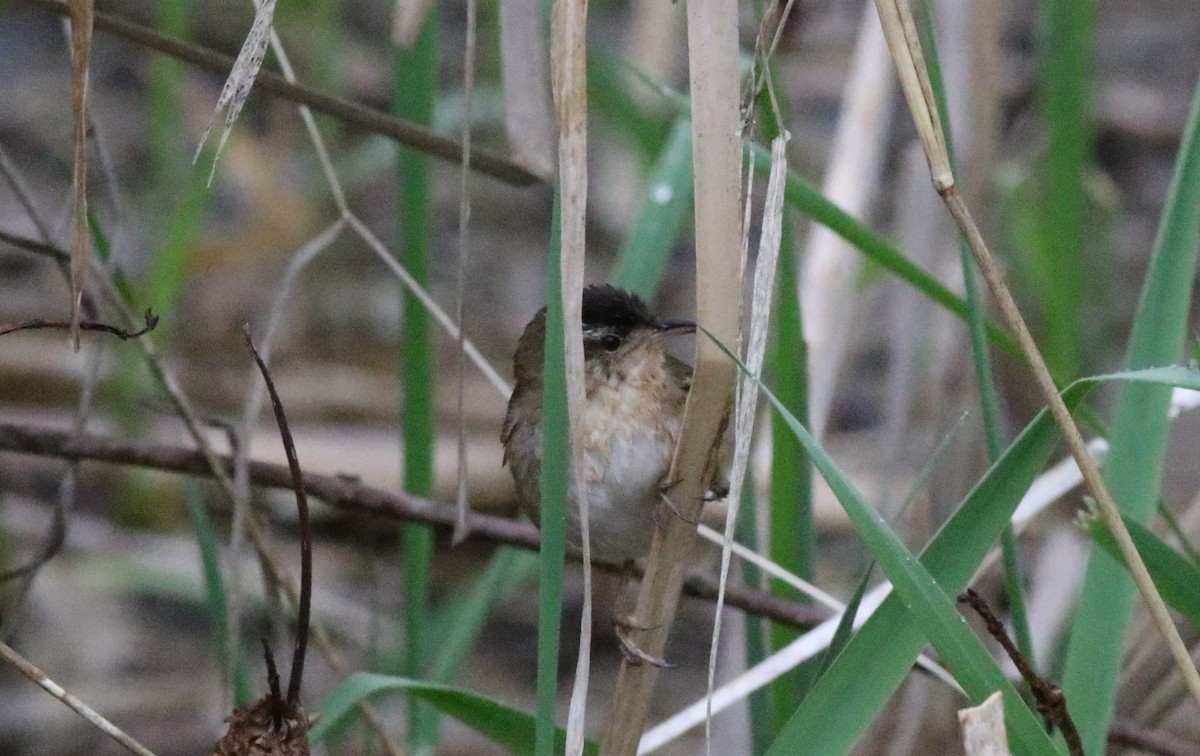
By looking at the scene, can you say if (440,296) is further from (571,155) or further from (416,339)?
(571,155)

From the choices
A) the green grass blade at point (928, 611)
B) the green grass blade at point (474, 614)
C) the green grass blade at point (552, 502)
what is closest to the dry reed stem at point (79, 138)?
the green grass blade at point (552, 502)

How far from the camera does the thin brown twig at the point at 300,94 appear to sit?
2227 mm

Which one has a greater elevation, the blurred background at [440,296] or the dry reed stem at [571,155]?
the blurred background at [440,296]

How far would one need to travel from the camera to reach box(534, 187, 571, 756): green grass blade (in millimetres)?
1647

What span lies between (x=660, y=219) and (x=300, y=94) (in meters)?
0.76

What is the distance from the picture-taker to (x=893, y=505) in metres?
4.17

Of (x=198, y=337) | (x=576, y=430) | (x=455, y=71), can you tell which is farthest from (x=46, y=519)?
(x=576, y=430)

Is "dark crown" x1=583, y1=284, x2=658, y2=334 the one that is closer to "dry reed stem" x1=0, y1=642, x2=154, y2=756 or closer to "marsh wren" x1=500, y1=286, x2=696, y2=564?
"marsh wren" x1=500, y1=286, x2=696, y2=564

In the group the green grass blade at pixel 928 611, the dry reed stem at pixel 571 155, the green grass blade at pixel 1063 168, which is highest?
the green grass blade at pixel 1063 168

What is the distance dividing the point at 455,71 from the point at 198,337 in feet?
5.61

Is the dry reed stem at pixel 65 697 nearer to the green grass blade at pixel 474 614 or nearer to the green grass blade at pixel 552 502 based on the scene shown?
the green grass blade at pixel 552 502

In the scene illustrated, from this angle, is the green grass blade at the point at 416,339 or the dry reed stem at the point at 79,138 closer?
the dry reed stem at the point at 79,138

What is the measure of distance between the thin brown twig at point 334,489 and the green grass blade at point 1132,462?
65cm

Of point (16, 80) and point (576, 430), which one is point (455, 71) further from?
point (576, 430)
